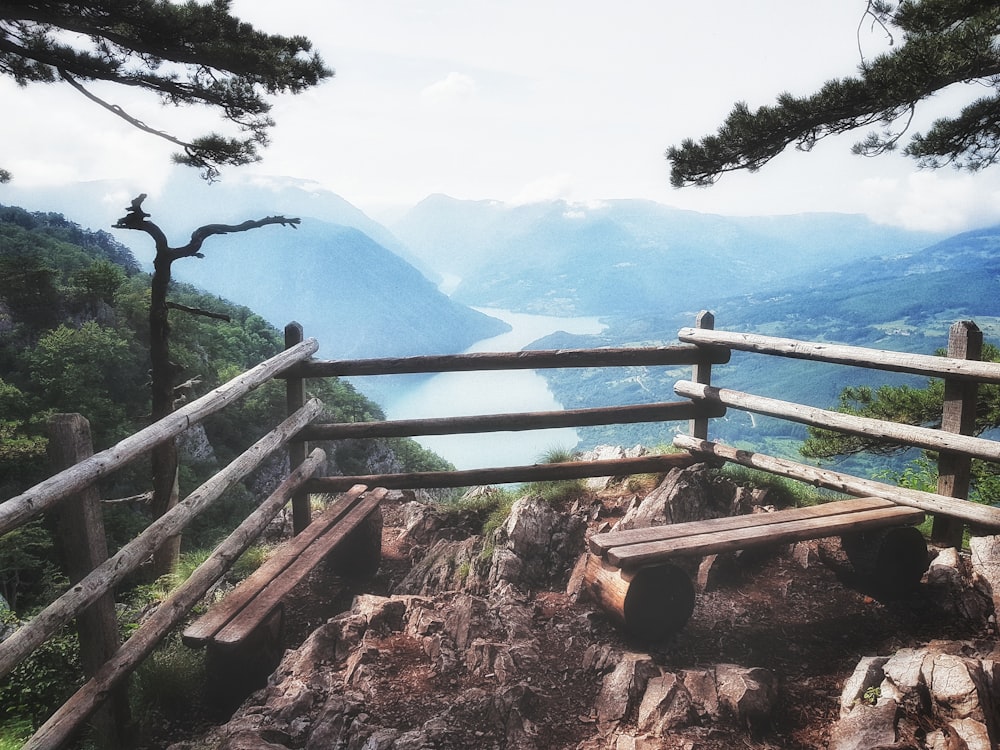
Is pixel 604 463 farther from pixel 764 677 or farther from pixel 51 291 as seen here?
pixel 51 291

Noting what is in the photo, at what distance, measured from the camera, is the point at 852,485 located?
5.08 meters

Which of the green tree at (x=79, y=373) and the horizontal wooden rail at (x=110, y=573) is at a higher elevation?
the horizontal wooden rail at (x=110, y=573)

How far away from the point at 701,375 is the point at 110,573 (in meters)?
5.14

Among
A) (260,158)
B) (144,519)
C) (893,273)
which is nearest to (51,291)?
(144,519)

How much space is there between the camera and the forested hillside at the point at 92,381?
19859 mm

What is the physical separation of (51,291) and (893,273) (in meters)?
192

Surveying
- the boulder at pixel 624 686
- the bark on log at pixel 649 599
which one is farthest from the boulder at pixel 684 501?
the boulder at pixel 624 686

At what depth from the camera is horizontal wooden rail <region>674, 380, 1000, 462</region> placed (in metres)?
4.50

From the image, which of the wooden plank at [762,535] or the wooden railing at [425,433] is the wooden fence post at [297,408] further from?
the wooden plank at [762,535]

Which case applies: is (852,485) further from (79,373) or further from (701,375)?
(79,373)

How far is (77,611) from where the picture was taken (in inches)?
116

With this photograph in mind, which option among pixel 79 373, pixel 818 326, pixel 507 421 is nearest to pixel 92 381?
pixel 79 373

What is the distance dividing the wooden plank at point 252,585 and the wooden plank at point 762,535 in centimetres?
222

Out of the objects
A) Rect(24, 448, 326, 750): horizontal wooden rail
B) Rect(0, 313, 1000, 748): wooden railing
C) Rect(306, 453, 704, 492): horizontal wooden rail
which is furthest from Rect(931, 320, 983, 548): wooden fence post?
Rect(24, 448, 326, 750): horizontal wooden rail
